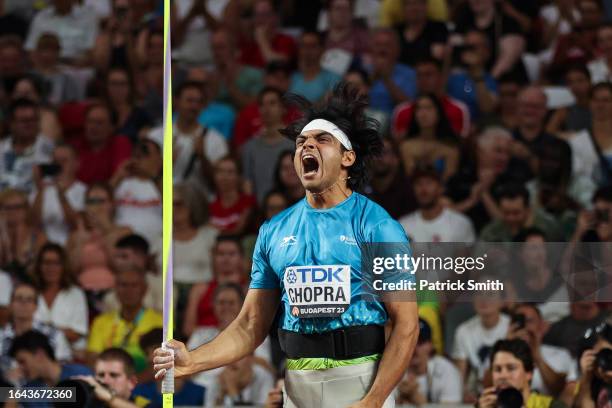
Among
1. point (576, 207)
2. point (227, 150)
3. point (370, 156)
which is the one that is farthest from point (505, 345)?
point (227, 150)

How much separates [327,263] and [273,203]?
4358 millimetres

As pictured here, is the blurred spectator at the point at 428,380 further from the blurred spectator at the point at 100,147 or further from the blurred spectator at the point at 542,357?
the blurred spectator at the point at 100,147

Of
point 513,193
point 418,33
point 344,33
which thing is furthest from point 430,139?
point 344,33

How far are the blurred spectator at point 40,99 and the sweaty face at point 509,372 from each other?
451cm

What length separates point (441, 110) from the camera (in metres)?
10.4

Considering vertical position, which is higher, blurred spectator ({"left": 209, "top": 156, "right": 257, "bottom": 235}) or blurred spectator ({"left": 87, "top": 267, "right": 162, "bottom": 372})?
blurred spectator ({"left": 209, "top": 156, "right": 257, "bottom": 235})

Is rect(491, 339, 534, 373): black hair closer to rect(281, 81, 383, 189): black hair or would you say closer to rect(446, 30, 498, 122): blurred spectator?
rect(281, 81, 383, 189): black hair

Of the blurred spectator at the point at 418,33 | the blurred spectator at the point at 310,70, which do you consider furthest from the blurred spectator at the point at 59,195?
the blurred spectator at the point at 418,33

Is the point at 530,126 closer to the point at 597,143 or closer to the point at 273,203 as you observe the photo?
the point at 597,143

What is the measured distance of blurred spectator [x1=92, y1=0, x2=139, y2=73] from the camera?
1150 centimetres

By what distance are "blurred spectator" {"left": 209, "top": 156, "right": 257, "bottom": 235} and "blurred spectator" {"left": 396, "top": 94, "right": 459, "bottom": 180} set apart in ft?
3.97

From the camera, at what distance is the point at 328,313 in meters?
5.61

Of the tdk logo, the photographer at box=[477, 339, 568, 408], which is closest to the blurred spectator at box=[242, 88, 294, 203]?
the photographer at box=[477, 339, 568, 408]

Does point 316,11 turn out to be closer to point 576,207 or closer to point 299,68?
point 299,68
